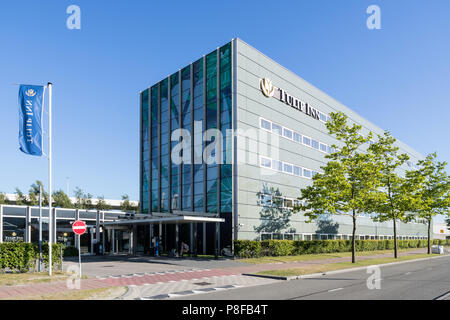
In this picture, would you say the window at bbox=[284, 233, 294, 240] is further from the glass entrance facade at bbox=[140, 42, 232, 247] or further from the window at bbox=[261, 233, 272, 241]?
the glass entrance facade at bbox=[140, 42, 232, 247]

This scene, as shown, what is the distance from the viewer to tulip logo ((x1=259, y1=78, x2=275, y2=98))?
40.4m

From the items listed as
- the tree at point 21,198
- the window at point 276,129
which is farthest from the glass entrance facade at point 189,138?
the tree at point 21,198

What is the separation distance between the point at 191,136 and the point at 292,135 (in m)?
11.7

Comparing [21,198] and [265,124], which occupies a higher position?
[265,124]

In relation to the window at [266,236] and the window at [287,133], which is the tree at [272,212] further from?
the window at [287,133]

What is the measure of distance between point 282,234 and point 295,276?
2058 cm

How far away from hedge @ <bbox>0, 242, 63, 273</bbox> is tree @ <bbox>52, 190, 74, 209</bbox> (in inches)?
2209

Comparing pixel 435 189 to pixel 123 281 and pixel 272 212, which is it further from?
pixel 123 281

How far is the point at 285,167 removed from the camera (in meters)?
43.4

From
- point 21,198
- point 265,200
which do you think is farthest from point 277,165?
point 21,198

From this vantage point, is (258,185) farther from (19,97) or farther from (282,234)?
(19,97)

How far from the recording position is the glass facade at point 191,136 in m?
37.5
